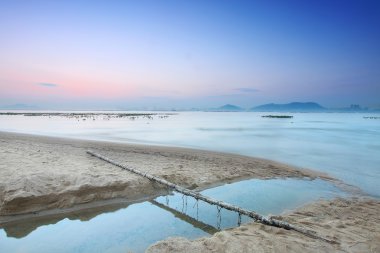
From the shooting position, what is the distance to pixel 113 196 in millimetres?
10922

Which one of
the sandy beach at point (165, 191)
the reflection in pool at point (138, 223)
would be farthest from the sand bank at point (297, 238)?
the reflection in pool at point (138, 223)

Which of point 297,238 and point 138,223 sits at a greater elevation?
point 297,238

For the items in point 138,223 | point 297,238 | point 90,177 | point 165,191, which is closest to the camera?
point 297,238

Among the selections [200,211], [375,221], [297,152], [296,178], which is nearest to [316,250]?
[375,221]

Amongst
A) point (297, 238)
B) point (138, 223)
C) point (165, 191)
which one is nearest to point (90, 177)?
point (165, 191)

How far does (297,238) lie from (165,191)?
6342 millimetres

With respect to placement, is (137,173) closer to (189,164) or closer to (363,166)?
(189,164)

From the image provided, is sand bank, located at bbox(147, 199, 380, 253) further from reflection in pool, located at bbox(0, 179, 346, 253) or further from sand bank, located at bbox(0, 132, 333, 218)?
sand bank, located at bbox(0, 132, 333, 218)

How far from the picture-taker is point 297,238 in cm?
699

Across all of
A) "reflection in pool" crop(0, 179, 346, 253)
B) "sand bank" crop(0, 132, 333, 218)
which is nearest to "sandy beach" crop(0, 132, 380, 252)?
"sand bank" crop(0, 132, 333, 218)

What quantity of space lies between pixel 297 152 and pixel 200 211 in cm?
1776

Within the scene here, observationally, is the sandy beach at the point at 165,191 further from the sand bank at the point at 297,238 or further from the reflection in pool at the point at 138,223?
the reflection in pool at the point at 138,223

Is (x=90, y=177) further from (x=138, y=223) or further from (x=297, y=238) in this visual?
(x=297, y=238)

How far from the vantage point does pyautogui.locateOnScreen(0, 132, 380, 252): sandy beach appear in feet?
22.1
